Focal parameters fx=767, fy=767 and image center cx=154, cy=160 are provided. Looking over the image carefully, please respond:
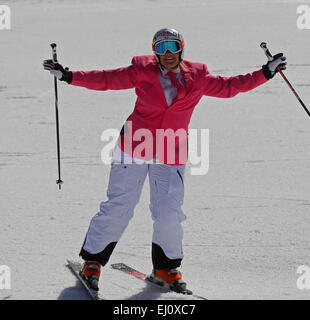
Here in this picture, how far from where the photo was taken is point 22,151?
7930 mm

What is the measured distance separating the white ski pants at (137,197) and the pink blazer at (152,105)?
83 millimetres

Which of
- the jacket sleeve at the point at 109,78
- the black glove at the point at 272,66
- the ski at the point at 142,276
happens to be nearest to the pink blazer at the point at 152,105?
the jacket sleeve at the point at 109,78

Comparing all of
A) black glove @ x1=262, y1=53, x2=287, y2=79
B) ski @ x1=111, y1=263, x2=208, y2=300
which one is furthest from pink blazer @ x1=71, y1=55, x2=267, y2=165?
ski @ x1=111, y1=263, x2=208, y2=300

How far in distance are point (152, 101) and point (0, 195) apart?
2626 mm

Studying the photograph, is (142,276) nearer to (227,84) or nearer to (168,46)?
(227,84)

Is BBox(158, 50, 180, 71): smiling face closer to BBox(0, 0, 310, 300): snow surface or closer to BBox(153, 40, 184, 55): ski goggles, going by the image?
BBox(153, 40, 184, 55): ski goggles

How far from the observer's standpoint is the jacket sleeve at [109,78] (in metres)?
4.51

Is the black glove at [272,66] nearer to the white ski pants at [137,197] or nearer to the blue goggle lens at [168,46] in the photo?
the blue goggle lens at [168,46]

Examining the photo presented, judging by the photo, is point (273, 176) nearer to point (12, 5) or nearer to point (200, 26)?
point (200, 26)

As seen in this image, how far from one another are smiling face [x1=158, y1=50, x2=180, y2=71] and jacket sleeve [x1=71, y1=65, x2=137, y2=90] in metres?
0.18

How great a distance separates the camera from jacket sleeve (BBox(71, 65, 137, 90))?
451 cm

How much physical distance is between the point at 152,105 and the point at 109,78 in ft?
1.04

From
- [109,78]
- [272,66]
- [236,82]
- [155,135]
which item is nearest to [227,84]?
[236,82]

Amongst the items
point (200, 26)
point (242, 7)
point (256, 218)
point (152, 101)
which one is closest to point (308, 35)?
point (200, 26)
